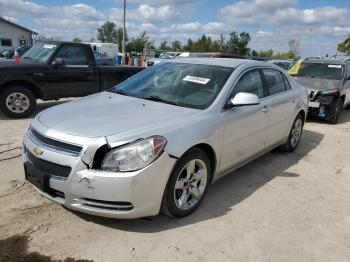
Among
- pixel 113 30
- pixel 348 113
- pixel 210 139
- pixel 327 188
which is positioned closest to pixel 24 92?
pixel 210 139

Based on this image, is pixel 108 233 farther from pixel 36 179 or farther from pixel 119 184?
pixel 36 179

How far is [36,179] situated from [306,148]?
16.9ft

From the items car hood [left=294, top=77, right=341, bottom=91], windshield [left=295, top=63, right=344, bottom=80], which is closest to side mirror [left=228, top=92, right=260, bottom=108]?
car hood [left=294, top=77, right=341, bottom=91]

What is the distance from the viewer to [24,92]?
802 centimetres

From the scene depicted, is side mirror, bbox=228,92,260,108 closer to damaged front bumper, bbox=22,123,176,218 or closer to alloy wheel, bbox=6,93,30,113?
damaged front bumper, bbox=22,123,176,218

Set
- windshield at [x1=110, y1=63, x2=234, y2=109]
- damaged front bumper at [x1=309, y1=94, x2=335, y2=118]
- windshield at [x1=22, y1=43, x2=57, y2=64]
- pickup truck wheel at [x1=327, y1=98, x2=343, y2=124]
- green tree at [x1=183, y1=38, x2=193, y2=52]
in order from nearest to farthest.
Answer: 1. windshield at [x1=110, y1=63, x2=234, y2=109]
2. windshield at [x1=22, y1=43, x2=57, y2=64]
3. damaged front bumper at [x1=309, y1=94, x2=335, y2=118]
4. pickup truck wheel at [x1=327, y1=98, x2=343, y2=124]
5. green tree at [x1=183, y1=38, x2=193, y2=52]

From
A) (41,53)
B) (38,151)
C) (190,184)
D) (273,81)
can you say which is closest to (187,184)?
(190,184)

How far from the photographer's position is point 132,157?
3068 mm

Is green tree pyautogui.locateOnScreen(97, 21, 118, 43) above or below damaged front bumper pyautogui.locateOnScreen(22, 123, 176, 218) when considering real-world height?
above

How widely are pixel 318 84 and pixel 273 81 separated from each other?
4.74 m

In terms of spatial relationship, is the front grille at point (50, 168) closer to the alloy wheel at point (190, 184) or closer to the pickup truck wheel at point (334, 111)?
the alloy wheel at point (190, 184)

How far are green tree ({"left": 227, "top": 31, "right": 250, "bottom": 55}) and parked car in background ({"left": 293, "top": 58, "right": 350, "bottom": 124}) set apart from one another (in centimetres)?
3456

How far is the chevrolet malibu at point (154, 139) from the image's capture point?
120 inches

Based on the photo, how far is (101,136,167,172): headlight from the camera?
305 centimetres
